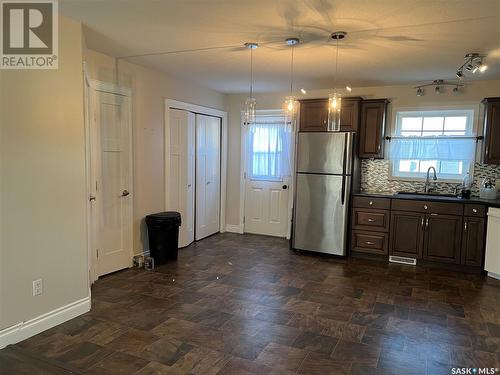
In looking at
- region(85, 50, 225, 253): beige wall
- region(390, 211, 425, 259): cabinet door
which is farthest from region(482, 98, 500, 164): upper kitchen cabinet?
region(85, 50, 225, 253): beige wall

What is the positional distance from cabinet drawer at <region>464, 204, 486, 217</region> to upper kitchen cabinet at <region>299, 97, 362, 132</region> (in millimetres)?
1752

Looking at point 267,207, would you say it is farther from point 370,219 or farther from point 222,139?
point 370,219

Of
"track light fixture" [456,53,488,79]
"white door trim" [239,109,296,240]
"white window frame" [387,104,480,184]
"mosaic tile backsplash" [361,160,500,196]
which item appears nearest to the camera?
"track light fixture" [456,53,488,79]

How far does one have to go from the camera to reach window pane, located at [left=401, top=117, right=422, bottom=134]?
17.4ft

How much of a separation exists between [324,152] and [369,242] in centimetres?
141

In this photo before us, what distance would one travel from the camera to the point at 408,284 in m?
4.18

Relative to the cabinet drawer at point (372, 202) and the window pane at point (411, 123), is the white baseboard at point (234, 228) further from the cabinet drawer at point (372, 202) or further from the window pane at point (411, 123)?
the window pane at point (411, 123)

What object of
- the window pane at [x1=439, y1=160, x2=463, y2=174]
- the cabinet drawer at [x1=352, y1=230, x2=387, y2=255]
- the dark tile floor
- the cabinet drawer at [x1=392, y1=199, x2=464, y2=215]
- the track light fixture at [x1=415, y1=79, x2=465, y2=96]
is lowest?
the dark tile floor

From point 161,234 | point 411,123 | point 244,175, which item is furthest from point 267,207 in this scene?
point 411,123

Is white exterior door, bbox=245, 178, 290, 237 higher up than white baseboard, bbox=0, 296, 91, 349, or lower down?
higher up

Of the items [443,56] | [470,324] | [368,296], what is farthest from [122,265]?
[443,56]

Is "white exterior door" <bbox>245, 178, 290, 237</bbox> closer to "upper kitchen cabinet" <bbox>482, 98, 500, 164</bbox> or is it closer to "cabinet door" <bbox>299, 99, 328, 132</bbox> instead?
"cabinet door" <bbox>299, 99, 328, 132</bbox>

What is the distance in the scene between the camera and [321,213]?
5.22 metres

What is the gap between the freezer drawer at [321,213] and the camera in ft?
16.7
